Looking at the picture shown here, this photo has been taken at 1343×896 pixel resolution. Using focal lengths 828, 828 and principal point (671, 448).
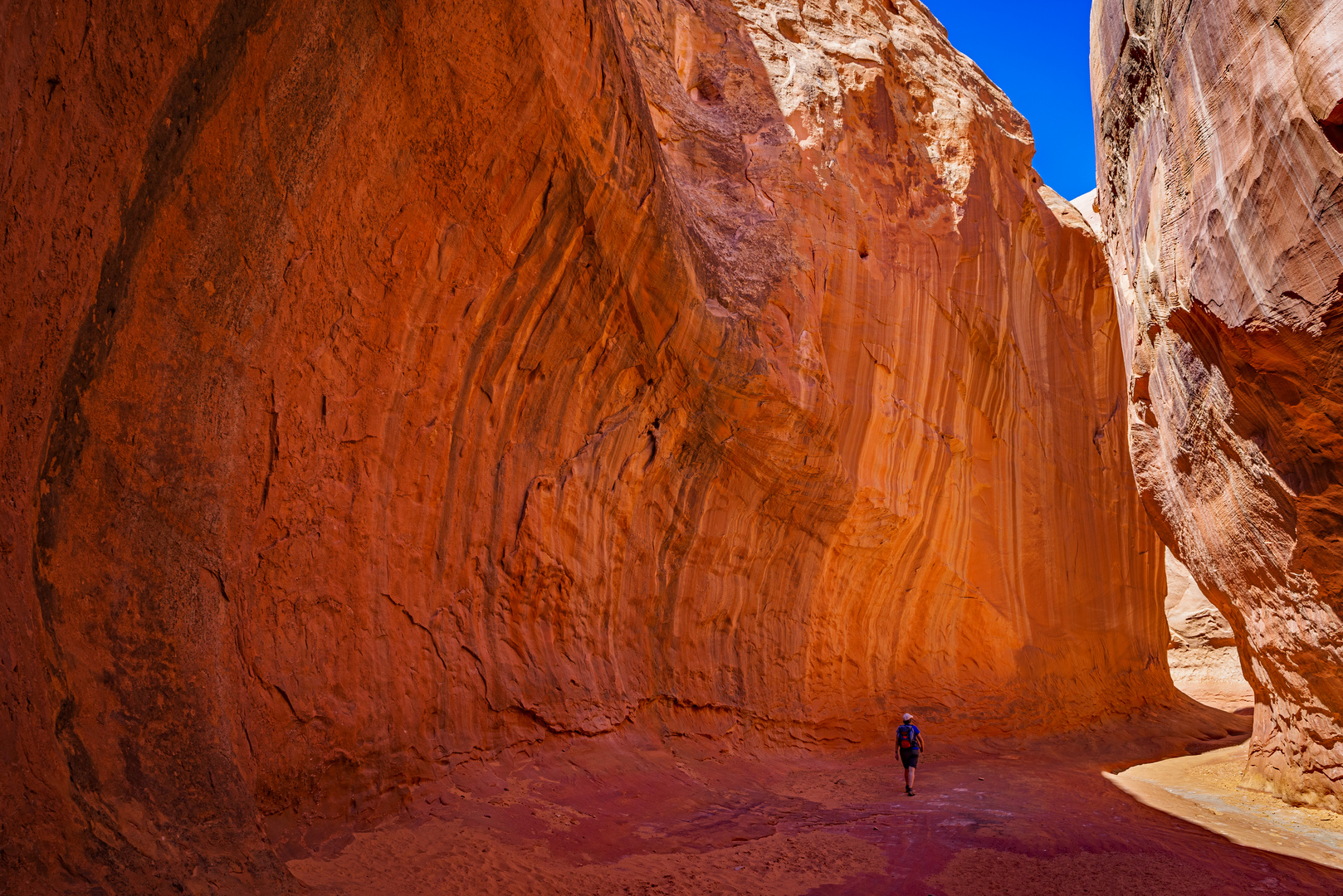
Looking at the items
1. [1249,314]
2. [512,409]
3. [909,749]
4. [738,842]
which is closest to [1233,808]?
[909,749]

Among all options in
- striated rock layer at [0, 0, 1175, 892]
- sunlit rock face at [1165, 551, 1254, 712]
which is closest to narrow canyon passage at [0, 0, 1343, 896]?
striated rock layer at [0, 0, 1175, 892]

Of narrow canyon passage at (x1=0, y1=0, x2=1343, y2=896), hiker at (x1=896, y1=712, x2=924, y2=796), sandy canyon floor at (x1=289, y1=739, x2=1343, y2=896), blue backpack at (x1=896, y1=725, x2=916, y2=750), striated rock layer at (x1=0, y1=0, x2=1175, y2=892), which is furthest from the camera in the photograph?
blue backpack at (x1=896, y1=725, x2=916, y2=750)

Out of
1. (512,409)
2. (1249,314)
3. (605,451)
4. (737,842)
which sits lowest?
(737,842)

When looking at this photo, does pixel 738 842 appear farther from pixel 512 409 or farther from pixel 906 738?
pixel 512 409

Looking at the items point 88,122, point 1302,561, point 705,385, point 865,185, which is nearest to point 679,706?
point 705,385

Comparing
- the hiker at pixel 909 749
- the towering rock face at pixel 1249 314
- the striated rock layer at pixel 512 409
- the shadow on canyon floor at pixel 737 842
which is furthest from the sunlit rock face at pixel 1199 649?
the shadow on canyon floor at pixel 737 842

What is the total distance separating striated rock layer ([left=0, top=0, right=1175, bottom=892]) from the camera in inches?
156

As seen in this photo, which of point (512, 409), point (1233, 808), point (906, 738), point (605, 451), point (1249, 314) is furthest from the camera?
point (906, 738)

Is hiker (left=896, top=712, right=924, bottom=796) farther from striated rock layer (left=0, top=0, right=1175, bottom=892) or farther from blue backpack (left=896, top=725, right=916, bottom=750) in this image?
striated rock layer (left=0, top=0, right=1175, bottom=892)

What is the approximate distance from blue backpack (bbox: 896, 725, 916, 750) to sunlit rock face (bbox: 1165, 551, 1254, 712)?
12986mm

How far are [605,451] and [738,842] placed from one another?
404cm

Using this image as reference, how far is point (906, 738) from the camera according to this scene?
891 centimetres

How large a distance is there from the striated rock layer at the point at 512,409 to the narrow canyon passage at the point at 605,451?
0.04 meters

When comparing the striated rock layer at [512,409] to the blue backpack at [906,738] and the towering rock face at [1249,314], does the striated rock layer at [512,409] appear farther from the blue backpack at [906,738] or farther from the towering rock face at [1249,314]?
the towering rock face at [1249,314]
